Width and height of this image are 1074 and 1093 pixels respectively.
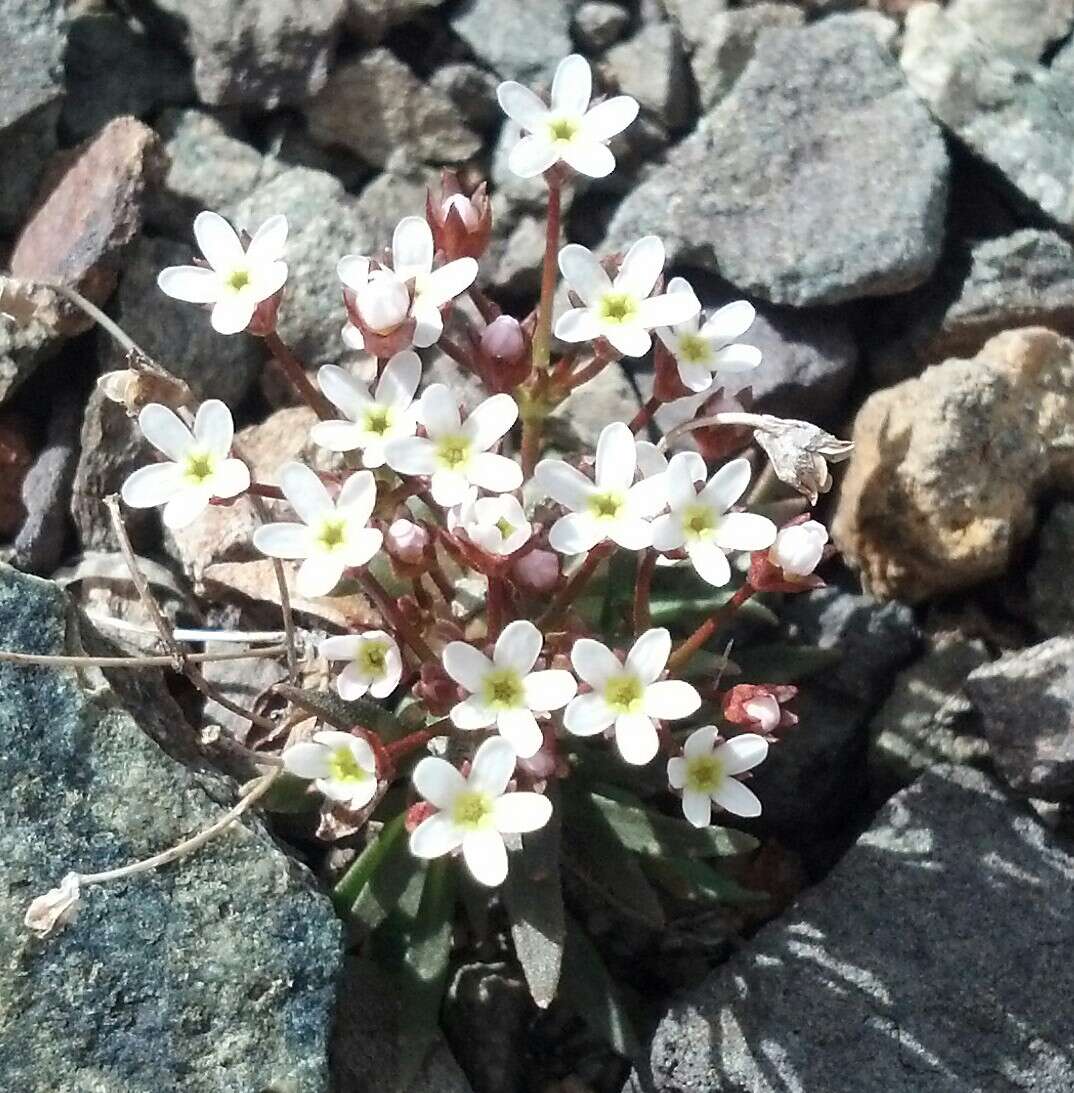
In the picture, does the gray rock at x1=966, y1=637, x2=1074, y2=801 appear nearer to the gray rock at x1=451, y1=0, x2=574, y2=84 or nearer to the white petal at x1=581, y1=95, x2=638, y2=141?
the white petal at x1=581, y1=95, x2=638, y2=141

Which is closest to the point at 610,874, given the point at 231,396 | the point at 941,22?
the point at 231,396

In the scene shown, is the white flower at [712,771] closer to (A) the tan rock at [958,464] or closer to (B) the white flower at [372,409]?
(B) the white flower at [372,409]

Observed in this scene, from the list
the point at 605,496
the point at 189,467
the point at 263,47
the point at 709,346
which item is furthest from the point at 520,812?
the point at 263,47

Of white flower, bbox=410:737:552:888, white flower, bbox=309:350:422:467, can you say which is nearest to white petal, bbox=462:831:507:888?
white flower, bbox=410:737:552:888

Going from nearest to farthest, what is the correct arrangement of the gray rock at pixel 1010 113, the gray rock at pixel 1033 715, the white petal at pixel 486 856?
1. the white petal at pixel 486 856
2. the gray rock at pixel 1033 715
3. the gray rock at pixel 1010 113

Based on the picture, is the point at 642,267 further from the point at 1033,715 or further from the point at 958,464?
the point at 1033,715

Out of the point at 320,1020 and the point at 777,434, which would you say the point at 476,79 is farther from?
the point at 320,1020

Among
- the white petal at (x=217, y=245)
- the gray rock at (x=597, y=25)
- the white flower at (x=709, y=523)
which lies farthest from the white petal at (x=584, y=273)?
the gray rock at (x=597, y=25)
